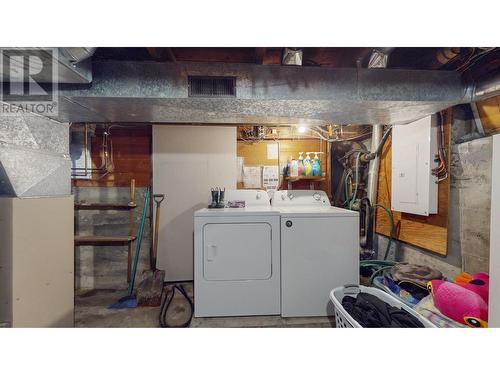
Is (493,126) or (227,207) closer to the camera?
(493,126)

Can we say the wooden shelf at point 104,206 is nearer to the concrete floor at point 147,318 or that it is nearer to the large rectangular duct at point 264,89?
the concrete floor at point 147,318

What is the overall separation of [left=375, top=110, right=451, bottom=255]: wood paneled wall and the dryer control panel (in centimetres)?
91

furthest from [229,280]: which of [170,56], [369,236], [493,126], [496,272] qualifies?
[493,126]

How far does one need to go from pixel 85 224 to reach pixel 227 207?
218cm

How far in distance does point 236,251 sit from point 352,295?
3.78ft

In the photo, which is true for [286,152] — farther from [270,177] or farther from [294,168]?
[270,177]

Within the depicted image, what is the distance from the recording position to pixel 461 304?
4.73 ft

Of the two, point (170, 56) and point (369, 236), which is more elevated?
point (170, 56)

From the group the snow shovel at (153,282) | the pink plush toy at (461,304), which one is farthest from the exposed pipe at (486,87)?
the snow shovel at (153,282)

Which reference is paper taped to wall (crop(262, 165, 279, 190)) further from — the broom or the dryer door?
the broom

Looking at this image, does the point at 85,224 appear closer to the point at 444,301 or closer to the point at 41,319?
the point at 41,319

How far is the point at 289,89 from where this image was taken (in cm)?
170

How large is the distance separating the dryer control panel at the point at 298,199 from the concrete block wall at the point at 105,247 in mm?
1888

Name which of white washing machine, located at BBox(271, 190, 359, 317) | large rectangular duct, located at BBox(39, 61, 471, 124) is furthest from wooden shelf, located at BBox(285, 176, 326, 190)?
large rectangular duct, located at BBox(39, 61, 471, 124)
